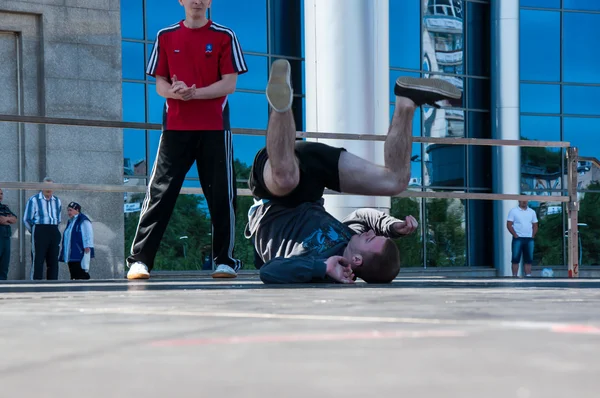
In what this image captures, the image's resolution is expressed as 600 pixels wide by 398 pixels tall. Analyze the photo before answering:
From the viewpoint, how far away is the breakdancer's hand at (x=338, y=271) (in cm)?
395

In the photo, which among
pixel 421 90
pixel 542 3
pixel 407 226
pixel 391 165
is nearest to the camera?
pixel 407 226

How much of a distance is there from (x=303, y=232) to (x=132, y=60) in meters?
12.0

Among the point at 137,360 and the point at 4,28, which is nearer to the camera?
the point at 137,360

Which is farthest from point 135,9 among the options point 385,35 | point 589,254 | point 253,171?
point 253,171

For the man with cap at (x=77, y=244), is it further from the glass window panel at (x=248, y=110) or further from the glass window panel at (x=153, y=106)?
the glass window panel at (x=248, y=110)

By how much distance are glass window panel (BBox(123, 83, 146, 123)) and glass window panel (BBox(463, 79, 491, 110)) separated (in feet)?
21.1

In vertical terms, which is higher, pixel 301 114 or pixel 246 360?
pixel 301 114

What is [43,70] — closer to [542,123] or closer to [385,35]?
[385,35]

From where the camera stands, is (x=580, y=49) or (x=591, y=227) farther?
(x=580, y=49)

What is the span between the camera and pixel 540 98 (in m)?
19.6

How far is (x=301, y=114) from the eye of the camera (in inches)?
663

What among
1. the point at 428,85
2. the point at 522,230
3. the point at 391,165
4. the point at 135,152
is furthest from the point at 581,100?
the point at 391,165

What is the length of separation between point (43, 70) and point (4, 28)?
0.65 meters

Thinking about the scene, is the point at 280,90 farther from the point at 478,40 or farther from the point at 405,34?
the point at 478,40
